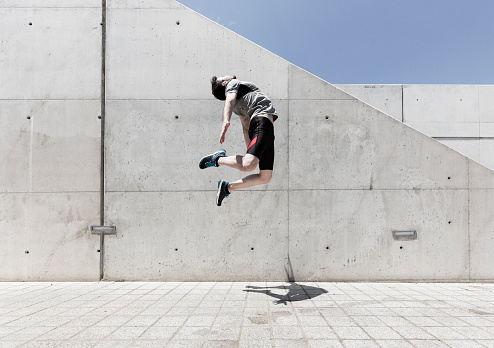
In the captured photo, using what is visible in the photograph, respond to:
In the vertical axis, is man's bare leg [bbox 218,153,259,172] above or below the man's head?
below

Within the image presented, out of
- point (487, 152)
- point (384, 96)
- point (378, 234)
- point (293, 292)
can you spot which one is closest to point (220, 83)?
point (293, 292)

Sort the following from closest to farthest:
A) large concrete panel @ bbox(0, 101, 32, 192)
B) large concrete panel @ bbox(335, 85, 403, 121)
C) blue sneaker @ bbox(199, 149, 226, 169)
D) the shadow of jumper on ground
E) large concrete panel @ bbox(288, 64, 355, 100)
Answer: blue sneaker @ bbox(199, 149, 226, 169) < the shadow of jumper on ground < large concrete panel @ bbox(0, 101, 32, 192) < large concrete panel @ bbox(288, 64, 355, 100) < large concrete panel @ bbox(335, 85, 403, 121)

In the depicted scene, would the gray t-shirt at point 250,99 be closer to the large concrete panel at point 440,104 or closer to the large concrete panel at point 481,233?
the large concrete panel at point 481,233

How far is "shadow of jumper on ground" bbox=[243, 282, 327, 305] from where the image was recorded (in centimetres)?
395

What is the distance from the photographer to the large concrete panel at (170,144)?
17.0 ft

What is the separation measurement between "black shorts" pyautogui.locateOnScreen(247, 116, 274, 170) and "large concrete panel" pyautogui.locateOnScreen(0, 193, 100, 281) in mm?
3430

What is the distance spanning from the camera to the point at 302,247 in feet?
16.7

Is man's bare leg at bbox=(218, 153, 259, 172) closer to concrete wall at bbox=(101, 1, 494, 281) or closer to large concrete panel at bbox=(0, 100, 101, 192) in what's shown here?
concrete wall at bbox=(101, 1, 494, 281)

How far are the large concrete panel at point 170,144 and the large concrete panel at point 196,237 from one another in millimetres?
255

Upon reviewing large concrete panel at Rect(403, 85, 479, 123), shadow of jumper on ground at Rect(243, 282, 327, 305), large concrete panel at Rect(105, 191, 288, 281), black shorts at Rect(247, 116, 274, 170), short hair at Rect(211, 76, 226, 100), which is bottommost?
shadow of jumper on ground at Rect(243, 282, 327, 305)

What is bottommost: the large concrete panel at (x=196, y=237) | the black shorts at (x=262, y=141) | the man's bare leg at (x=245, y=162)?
the large concrete panel at (x=196, y=237)

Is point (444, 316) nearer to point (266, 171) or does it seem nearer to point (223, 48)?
point (266, 171)

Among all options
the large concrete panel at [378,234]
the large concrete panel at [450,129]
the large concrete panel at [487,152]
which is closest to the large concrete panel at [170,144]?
the large concrete panel at [378,234]

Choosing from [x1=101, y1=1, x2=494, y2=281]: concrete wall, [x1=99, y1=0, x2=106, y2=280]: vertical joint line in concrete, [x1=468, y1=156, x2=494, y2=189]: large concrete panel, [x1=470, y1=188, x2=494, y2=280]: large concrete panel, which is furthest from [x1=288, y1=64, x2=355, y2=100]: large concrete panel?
[x1=99, y1=0, x2=106, y2=280]: vertical joint line in concrete
